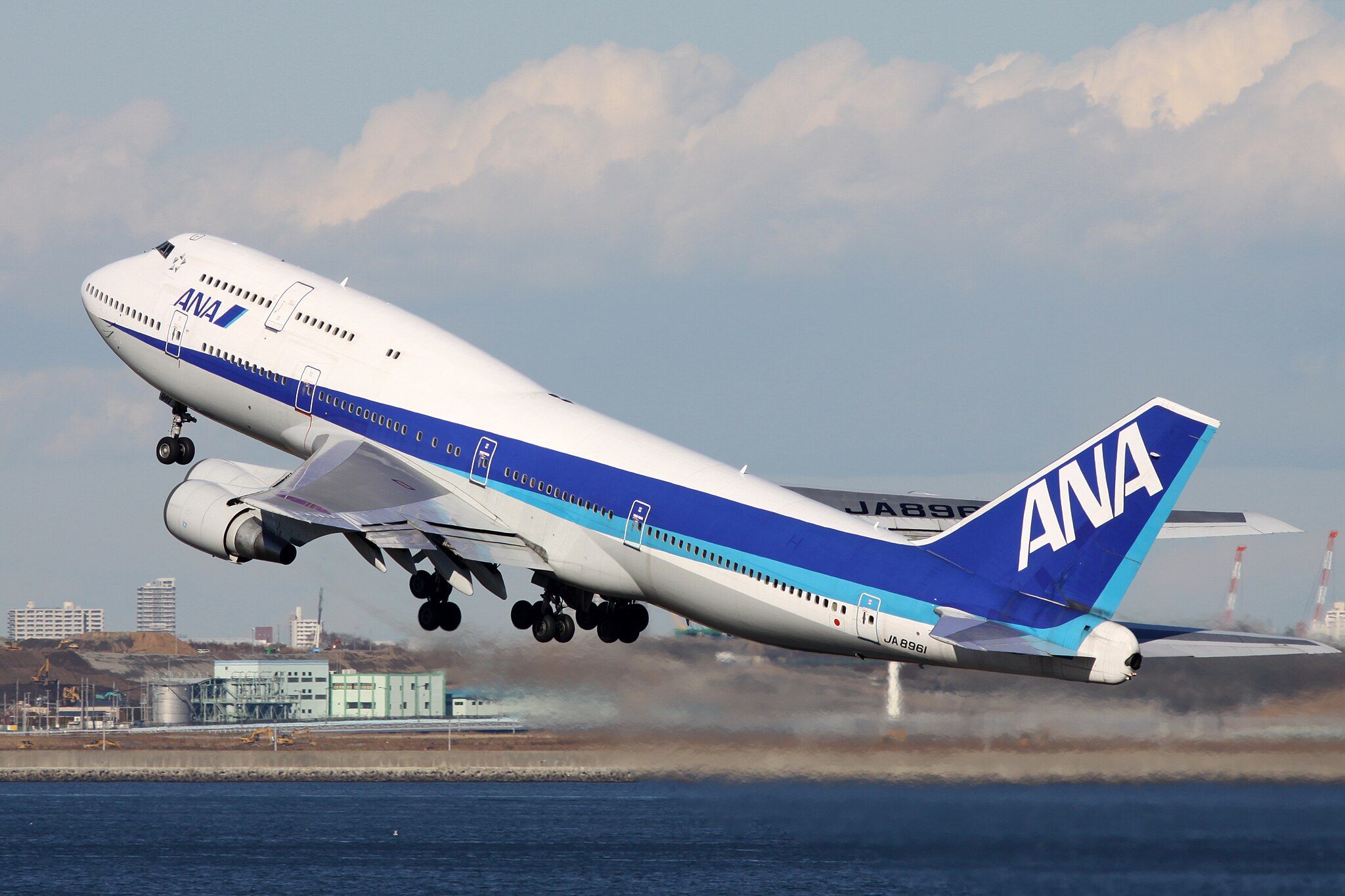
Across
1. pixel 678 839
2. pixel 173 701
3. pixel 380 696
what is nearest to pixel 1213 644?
pixel 678 839

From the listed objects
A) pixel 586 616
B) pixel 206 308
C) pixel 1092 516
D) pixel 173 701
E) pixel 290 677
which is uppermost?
pixel 206 308

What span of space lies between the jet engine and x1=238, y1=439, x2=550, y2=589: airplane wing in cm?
63

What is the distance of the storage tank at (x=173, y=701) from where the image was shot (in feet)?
541

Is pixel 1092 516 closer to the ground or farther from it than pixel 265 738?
farther from it

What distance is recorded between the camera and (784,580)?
112ft

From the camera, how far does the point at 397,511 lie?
1522 inches

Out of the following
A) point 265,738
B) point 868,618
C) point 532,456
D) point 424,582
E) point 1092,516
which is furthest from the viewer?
point 265,738

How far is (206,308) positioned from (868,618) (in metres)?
19.4

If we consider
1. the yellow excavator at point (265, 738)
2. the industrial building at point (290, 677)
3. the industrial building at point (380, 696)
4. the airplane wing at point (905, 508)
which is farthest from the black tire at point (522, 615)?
the yellow excavator at point (265, 738)

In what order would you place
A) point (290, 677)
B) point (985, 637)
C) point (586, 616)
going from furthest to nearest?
point (290, 677) → point (586, 616) → point (985, 637)

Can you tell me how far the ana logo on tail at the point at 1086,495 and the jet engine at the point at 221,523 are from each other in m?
16.5

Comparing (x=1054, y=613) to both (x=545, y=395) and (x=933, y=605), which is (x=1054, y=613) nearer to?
(x=933, y=605)

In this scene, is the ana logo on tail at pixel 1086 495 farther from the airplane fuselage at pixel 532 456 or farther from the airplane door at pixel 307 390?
the airplane door at pixel 307 390

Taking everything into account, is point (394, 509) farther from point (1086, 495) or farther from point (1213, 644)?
point (1213, 644)
